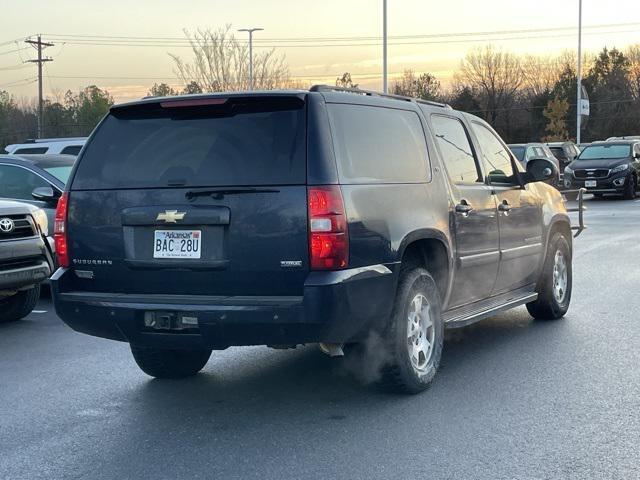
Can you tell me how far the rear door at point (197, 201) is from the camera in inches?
187

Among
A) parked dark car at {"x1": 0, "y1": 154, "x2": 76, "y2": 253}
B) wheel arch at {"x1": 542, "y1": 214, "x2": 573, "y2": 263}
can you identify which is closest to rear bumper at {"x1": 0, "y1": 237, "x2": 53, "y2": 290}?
parked dark car at {"x1": 0, "y1": 154, "x2": 76, "y2": 253}

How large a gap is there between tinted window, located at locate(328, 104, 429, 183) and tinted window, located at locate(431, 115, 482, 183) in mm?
309

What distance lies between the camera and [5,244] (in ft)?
26.3

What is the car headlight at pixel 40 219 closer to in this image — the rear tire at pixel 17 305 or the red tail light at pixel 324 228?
the rear tire at pixel 17 305

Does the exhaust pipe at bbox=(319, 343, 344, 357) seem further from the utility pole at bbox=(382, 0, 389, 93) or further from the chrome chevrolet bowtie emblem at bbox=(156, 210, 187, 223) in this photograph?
the utility pole at bbox=(382, 0, 389, 93)

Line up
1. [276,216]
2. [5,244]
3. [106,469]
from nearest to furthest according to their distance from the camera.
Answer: [106,469]
[276,216]
[5,244]

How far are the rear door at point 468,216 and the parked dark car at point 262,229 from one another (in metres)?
0.17

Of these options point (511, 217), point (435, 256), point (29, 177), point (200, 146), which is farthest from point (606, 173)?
point (200, 146)

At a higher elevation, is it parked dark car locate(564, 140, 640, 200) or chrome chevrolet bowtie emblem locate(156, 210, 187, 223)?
parked dark car locate(564, 140, 640, 200)

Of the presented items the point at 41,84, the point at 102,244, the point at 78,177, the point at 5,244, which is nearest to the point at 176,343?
the point at 102,244

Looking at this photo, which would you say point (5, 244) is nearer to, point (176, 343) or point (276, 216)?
point (176, 343)

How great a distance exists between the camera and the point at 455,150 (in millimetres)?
6438

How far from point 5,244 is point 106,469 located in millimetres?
4315

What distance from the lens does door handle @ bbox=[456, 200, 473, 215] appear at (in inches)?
238
